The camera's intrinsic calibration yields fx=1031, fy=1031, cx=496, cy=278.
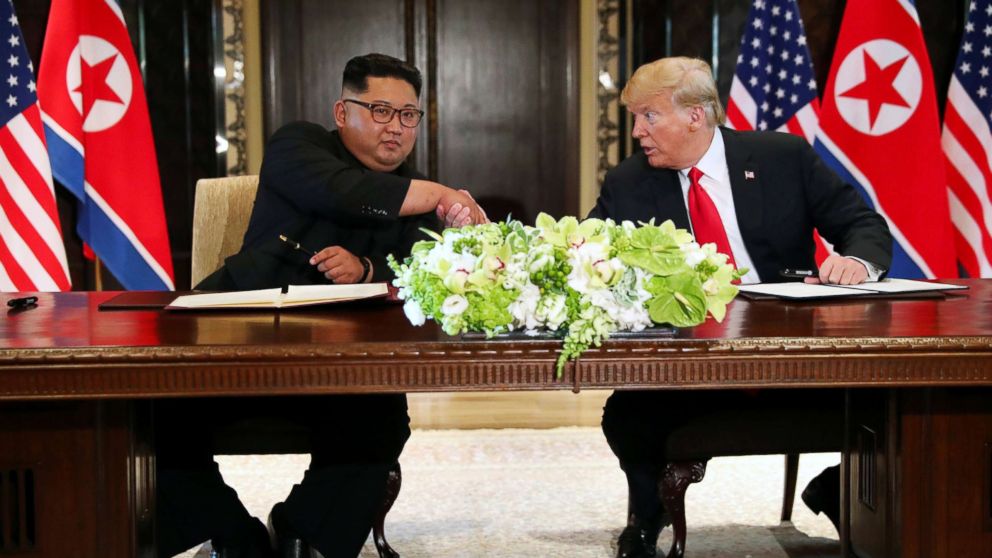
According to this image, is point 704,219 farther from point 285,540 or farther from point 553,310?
point 285,540

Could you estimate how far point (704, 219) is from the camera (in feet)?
8.76

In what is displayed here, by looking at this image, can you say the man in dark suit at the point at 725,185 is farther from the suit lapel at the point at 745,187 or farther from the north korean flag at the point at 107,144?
the north korean flag at the point at 107,144

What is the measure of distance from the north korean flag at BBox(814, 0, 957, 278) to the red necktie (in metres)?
1.94

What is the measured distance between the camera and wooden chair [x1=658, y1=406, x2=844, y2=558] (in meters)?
2.18

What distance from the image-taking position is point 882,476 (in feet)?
6.32

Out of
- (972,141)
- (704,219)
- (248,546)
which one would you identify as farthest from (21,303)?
(972,141)

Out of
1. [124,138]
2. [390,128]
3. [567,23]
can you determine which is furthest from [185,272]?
[390,128]

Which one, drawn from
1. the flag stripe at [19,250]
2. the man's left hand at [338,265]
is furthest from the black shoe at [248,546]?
the flag stripe at [19,250]

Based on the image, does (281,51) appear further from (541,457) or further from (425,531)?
(425,531)

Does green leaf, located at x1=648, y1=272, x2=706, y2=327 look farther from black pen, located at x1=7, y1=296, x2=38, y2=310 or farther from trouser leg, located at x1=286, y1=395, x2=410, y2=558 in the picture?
black pen, located at x1=7, y1=296, x2=38, y2=310

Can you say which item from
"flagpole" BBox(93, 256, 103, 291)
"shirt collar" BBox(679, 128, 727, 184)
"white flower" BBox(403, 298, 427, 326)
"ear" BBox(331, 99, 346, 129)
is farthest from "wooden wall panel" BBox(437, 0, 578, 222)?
"white flower" BBox(403, 298, 427, 326)

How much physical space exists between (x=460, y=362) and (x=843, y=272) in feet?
3.69

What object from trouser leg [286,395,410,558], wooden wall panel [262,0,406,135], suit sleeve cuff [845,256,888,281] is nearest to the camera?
trouser leg [286,395,410,558]

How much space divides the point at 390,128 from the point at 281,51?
9.68ft
